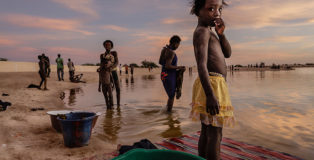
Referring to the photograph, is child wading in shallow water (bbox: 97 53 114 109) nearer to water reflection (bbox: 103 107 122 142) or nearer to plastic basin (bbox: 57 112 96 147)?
water reflection (bbox: 103 107 122 142)

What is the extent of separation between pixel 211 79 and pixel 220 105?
0.27m

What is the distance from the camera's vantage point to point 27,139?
11.9ft

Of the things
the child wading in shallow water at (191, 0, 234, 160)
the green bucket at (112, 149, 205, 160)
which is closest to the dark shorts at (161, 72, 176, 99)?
the child wading in shallow water at (191, 0, 234, 160)

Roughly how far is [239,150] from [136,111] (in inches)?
152

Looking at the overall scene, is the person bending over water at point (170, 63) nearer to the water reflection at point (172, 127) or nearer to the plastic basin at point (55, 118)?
the water reflection at point (172, 127)

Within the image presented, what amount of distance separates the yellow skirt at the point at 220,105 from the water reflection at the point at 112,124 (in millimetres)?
2312

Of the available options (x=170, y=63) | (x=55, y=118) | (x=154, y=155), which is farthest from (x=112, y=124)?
(x=154, y=155)

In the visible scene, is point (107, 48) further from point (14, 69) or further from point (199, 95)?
A: point (14, 69)

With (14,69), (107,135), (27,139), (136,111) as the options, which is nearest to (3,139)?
(27,139)

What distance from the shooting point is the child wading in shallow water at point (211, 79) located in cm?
196

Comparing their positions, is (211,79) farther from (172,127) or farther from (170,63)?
(170,63)

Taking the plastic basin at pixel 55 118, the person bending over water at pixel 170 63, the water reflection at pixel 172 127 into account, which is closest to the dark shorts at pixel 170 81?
the person bending over water at pixel 170 63

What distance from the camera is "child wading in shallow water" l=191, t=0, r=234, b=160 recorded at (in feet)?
6.42

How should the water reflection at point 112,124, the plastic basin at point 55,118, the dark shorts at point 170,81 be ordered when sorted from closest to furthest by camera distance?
the plastic basin at point 55,118 → the water reflection at point 112,124 → the dark shorts at point 170,81
